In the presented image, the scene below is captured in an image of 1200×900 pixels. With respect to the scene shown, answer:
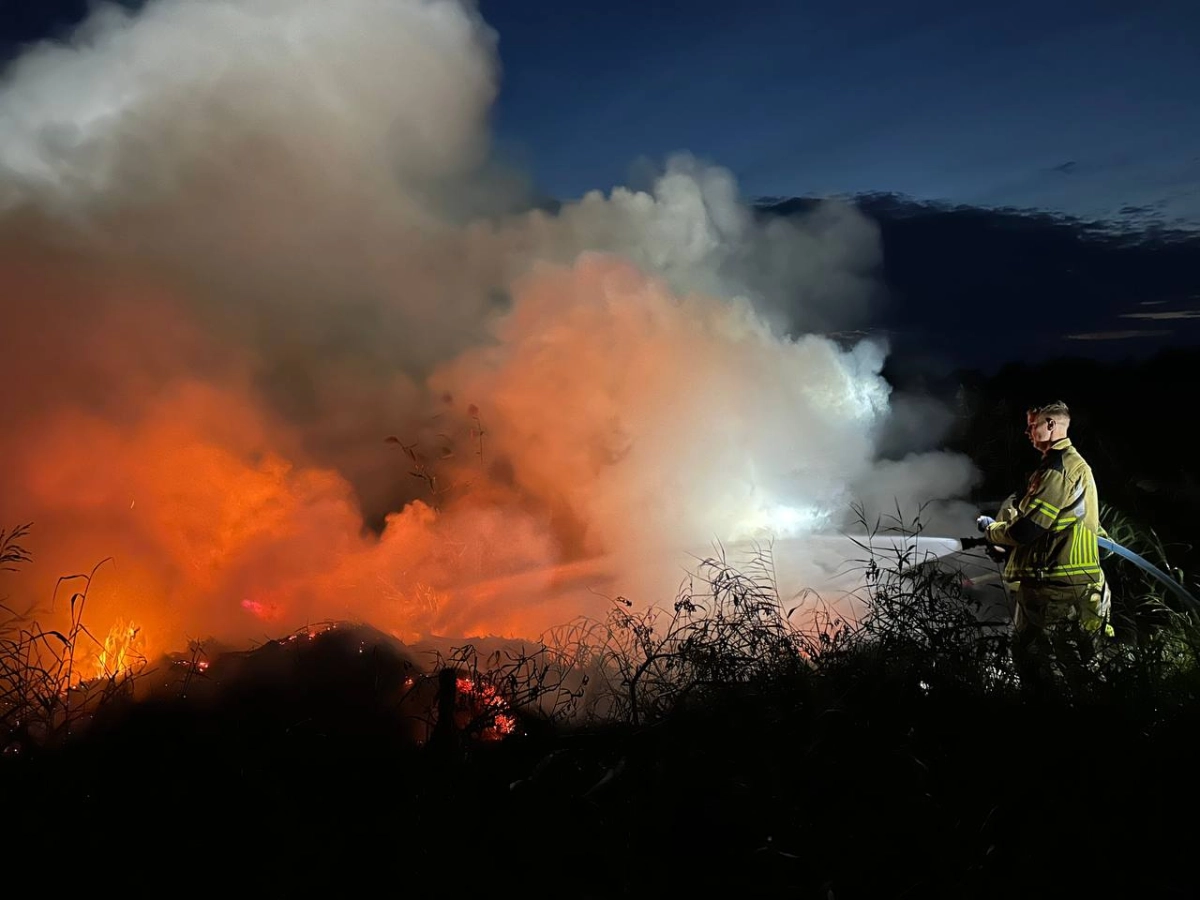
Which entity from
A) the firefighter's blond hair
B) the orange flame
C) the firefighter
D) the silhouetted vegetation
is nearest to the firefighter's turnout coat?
the firefighter

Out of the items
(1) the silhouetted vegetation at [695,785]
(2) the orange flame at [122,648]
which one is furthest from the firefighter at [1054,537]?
(2) the orange flame at [122,648]

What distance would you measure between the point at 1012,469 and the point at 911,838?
36.7 ft

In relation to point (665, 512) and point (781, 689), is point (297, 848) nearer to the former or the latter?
point (781, 689)

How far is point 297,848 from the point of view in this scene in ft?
8.64

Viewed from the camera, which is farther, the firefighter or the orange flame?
the orange flame

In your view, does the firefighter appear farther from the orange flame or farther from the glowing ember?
the orange flame

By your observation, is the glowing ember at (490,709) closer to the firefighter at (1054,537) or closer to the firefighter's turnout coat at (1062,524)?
the firefighter at (1054,537)

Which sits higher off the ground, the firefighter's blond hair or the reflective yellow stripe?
the firefighter's blond hair

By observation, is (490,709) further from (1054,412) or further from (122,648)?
(122,648)

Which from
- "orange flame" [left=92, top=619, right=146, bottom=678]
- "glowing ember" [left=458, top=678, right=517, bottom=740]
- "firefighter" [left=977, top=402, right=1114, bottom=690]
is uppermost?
"orange flame" [left=92, top=619, right=146, bottom=678]

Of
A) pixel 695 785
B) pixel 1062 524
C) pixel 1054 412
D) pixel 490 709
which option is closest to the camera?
pixel 695 785

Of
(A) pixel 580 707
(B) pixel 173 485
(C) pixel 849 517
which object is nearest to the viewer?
(A) pixel 580 707

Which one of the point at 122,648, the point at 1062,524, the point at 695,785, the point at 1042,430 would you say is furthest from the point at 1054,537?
the point at 122,648

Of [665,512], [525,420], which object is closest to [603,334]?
[525,420]
